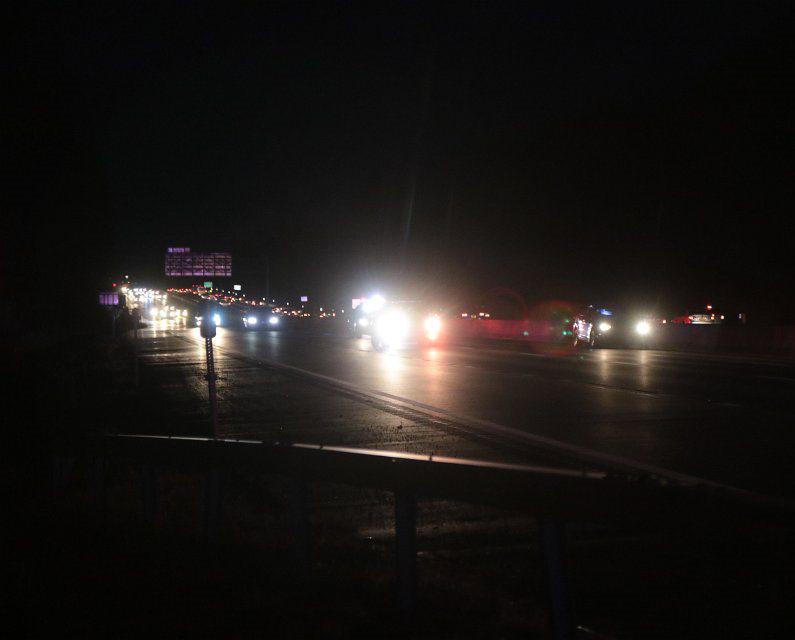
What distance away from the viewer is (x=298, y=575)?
5637 mm

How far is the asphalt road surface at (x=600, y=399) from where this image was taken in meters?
10.8

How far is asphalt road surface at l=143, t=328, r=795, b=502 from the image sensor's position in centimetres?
1076

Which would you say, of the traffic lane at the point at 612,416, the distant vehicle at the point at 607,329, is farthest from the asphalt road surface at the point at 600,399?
the distant vehicle at the point at 607,329

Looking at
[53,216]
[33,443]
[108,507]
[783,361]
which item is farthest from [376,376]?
[53,216]

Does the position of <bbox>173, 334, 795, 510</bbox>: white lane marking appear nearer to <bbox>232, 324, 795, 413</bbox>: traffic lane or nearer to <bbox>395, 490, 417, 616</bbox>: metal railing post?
<bbox>395, 490, 417, 616</bbox>: metal railing post

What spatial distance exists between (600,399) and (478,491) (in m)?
13.2

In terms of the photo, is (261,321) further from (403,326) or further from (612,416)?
(612,416)

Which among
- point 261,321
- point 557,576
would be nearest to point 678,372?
point 557,576

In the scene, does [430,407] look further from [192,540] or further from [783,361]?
[783,361]

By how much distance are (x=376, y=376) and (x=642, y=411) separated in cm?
968

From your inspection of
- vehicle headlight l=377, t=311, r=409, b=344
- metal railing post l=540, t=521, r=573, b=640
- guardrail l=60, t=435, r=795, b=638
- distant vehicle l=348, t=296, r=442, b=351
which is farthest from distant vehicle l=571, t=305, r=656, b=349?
metal railing post l=540, t=521, r=573, b=640

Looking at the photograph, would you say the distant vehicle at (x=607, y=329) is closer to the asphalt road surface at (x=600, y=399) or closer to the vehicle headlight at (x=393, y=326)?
the asphalt road surface at (x=600, y=399)

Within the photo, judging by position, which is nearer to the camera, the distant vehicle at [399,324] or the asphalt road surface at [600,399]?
the asphalt road surface at [600,399]

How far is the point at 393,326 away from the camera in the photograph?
131 ft
